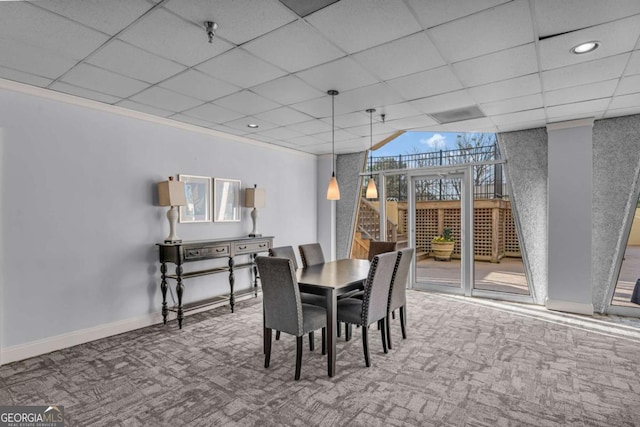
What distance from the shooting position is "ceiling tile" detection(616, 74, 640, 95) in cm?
308

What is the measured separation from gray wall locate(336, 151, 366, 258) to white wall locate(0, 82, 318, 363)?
108 inches

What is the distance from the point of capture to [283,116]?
4207 millimetres

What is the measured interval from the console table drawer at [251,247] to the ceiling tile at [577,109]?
13.1 ft

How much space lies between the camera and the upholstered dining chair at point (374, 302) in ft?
9.71

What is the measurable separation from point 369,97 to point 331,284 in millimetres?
1968

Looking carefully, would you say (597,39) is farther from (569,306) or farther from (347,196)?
(347,196)

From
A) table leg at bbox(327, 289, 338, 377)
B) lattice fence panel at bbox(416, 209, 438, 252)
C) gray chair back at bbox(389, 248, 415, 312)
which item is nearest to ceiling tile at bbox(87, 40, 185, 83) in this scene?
table leg at bbox(327, 289, 338, 377)

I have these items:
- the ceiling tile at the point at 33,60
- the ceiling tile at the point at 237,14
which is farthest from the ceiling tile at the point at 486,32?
the ceiling tile at the point at 33,60

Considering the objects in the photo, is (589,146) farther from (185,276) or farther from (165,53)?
(185,276)

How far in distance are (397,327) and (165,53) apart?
3.57 meters

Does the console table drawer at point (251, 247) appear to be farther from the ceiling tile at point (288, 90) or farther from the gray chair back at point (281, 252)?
the ceiling tile at point (288, 90)

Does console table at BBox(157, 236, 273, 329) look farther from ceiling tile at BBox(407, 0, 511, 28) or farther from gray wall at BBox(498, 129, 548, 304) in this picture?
gray wall at BBox(498, 129, 548, 304)

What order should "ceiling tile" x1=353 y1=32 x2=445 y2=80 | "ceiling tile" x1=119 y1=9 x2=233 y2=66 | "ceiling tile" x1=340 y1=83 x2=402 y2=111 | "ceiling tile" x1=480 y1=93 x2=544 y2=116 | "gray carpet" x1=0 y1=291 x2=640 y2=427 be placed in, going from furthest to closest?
"ceiling tile" x1=480 y1=93 x2=544 y2=116 < "ceiling tile" x1=340 y1=83 x2=402 y2=111 < "ceiling tile" x1=353 y1=32 x2=445 y2=80 < "gray carpet" x1=0 y1=291 x2=640 y2=427 < "ceiling tile" x1=119 y1=9 x2=233 y2=66

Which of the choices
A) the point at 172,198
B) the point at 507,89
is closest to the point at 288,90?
the point at 172,198
